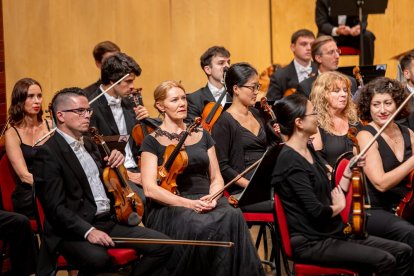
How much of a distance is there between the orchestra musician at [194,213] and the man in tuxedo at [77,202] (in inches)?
6.1

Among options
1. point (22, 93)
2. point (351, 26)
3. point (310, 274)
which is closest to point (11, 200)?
point (22, 93)

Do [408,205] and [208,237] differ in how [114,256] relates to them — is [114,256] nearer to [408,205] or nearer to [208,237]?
[208,237]

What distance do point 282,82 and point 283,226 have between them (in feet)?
10.7

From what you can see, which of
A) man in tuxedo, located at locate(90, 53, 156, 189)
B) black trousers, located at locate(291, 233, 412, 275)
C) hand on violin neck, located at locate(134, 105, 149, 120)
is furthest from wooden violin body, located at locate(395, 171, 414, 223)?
man in tuxedo, located at locate(90, 53, 156, 189)

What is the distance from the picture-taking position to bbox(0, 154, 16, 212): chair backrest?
4387 mm

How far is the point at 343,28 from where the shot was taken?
23.9ft

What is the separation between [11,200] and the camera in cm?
441

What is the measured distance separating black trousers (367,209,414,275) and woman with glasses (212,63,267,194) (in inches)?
33.4

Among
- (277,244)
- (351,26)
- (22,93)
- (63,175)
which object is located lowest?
(277,244)

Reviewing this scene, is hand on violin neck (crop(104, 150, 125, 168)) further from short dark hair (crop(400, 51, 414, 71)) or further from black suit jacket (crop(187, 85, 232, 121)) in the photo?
short dark hair (crop(400, 51, 414, 71))

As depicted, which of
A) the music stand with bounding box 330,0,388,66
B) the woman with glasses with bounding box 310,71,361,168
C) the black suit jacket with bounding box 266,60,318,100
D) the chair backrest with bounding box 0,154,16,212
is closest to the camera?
the chair backrest with bounding box 0,154,16,212

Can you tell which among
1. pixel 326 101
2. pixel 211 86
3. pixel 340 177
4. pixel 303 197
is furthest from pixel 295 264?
pixel 211 86

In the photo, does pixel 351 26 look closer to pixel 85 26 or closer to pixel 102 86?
pixel 85 26

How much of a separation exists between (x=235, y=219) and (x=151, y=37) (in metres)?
3.84
